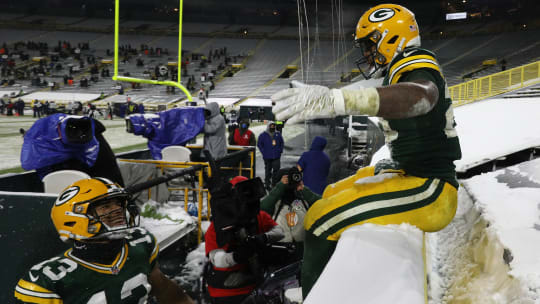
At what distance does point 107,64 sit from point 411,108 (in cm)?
4079

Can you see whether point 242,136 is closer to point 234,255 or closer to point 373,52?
point 234,255

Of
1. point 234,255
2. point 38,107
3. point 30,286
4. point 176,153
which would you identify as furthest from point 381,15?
point 38,107

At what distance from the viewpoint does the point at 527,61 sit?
24672mm

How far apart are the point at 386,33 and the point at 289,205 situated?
1.91 metres

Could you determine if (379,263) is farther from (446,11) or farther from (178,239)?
(446,11)

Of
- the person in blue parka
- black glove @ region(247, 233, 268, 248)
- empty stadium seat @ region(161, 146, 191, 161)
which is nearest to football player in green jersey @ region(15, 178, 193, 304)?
black glove @ region(247, 233, 268, 248)

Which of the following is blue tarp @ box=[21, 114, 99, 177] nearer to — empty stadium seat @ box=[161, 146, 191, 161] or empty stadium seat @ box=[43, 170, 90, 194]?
→ empty stadium seat @ box=[43, 170, 90, 194]

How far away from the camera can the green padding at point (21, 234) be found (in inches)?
90.0

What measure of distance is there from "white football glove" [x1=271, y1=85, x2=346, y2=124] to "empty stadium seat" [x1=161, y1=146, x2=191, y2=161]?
16.6ft

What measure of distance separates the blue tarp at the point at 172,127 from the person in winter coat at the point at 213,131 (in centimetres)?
17

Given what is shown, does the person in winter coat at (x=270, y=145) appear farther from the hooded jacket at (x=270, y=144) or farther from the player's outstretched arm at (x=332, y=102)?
the player's outstretched arm at (x=332, y=102)

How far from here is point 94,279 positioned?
1821 millimetres

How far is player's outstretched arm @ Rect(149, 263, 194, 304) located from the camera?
2.09m

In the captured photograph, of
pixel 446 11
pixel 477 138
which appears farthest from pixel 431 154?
pixel 446 11
